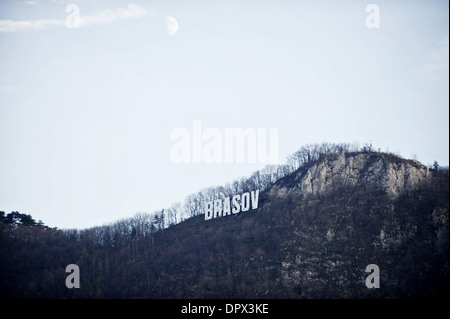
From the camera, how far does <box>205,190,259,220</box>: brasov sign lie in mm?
105188

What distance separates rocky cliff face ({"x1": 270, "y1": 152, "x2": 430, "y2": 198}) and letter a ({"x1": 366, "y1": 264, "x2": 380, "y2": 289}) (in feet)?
72.8

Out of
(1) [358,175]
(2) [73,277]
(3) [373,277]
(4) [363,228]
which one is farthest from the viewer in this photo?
(1) [358,175]

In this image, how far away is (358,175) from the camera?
3930 inches

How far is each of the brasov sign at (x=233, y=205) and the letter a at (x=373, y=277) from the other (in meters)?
35.2

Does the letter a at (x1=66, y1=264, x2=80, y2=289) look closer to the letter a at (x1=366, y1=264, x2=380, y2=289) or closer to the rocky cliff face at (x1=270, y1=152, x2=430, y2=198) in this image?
the rocky cliff face at (x1=270, y1=152, x2=430, y2=198)

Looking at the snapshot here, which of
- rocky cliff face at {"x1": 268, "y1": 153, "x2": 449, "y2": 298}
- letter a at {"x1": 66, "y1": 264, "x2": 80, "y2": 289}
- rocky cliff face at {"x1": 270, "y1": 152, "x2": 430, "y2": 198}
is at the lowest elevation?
letter a at {"x1": 66, "y1": 264, "x2": 80, "y2": 289}

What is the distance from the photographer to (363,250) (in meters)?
81.1

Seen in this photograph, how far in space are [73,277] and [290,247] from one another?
48.5 metres

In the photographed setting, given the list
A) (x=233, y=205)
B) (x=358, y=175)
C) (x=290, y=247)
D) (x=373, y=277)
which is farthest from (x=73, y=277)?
(x=358, y=175)

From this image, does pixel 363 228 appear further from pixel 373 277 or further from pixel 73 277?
pixel 73 277

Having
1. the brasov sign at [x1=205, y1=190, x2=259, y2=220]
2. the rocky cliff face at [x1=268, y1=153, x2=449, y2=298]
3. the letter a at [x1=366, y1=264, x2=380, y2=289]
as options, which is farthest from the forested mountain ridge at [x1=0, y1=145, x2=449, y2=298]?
the brasov sign at [x1=205, y1=190, x2=259, y2=220]
